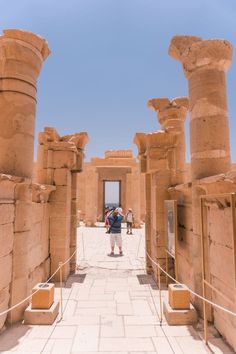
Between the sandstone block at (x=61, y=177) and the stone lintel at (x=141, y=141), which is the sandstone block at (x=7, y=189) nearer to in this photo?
the sandstone block at (x=61, y=177)

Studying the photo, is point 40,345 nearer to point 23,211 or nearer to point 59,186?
point 23,211

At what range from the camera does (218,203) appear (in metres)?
3.91

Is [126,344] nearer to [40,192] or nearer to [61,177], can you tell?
[40,192]

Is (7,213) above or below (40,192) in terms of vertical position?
below

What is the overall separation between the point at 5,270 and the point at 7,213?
93 cm

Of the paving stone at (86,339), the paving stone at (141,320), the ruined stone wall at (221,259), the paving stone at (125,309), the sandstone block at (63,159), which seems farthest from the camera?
the sandstone block at (63,159)

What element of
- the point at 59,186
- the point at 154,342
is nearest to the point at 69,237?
the point at 59,186

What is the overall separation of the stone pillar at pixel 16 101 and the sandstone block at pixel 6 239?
3.21 feet

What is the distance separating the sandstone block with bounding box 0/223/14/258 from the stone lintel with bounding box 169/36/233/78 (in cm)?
447

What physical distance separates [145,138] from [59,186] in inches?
121

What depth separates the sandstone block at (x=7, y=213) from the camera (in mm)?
4023

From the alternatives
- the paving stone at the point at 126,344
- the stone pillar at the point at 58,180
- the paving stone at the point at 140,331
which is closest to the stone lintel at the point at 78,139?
the stone pillar at the point at 58,180

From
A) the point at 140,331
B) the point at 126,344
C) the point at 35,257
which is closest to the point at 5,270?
the point at 35,257

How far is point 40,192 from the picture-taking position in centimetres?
589
